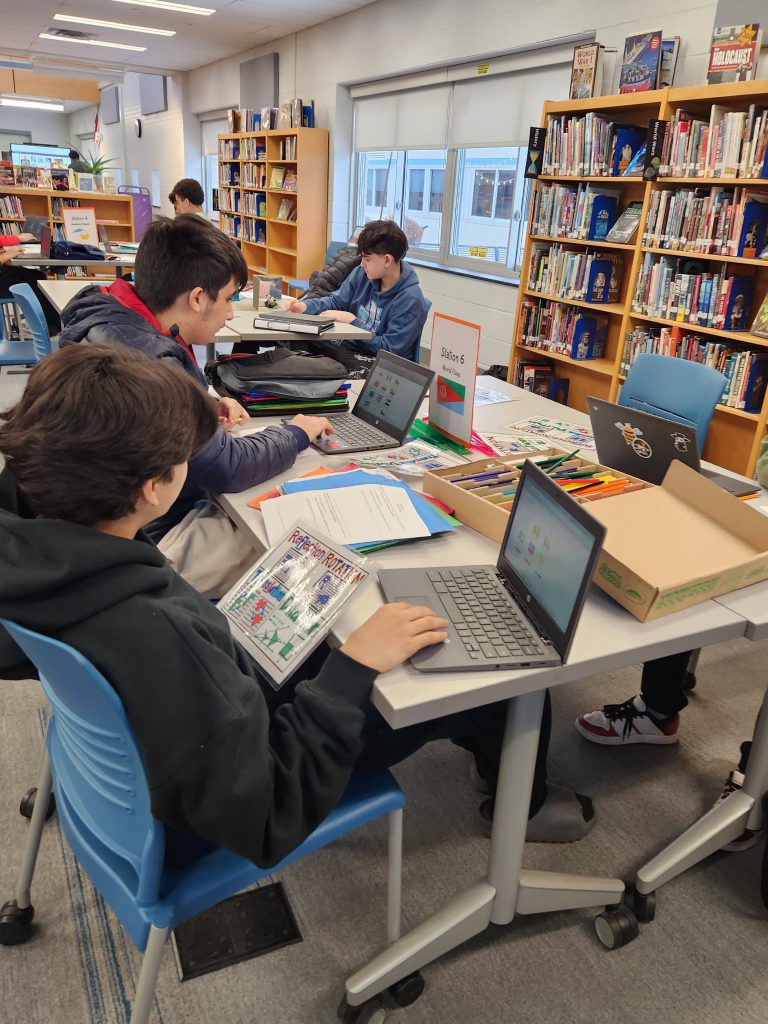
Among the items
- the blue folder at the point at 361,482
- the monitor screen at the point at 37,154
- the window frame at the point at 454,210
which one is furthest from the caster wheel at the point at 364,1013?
the monitor screen at the point at 37,154

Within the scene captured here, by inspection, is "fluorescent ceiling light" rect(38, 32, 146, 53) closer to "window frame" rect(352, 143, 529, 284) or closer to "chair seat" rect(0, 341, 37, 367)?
"window frame" rect(352, 143, 529, 284)

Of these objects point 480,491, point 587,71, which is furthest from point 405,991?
point 587,71

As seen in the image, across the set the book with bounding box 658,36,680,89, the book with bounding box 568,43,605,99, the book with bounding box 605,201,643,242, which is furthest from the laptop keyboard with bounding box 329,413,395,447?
the book with bounding box 568,43,605,99

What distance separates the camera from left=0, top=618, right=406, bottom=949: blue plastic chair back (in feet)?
2.58

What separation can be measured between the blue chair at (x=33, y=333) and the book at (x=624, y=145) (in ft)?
9.53

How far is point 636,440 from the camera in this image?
1637 millimetres

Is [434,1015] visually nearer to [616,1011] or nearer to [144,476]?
[616,1011]

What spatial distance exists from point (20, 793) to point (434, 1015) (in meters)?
1.06

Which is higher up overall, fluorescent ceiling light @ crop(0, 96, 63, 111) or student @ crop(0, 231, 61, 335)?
fluorescent ceiling light @ crop(0, 96, 63, 111)

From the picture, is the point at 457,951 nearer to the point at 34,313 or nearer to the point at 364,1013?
the point at 364,1013

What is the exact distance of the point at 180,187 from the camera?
18.1 feet

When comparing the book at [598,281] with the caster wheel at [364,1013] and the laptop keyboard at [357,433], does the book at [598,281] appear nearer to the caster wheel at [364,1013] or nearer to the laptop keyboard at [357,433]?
the laptop keyboard at [357,433]

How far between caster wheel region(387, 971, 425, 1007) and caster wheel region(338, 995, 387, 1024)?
0.04 meters

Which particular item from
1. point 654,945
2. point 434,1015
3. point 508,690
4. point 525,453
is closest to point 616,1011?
point 654,945
